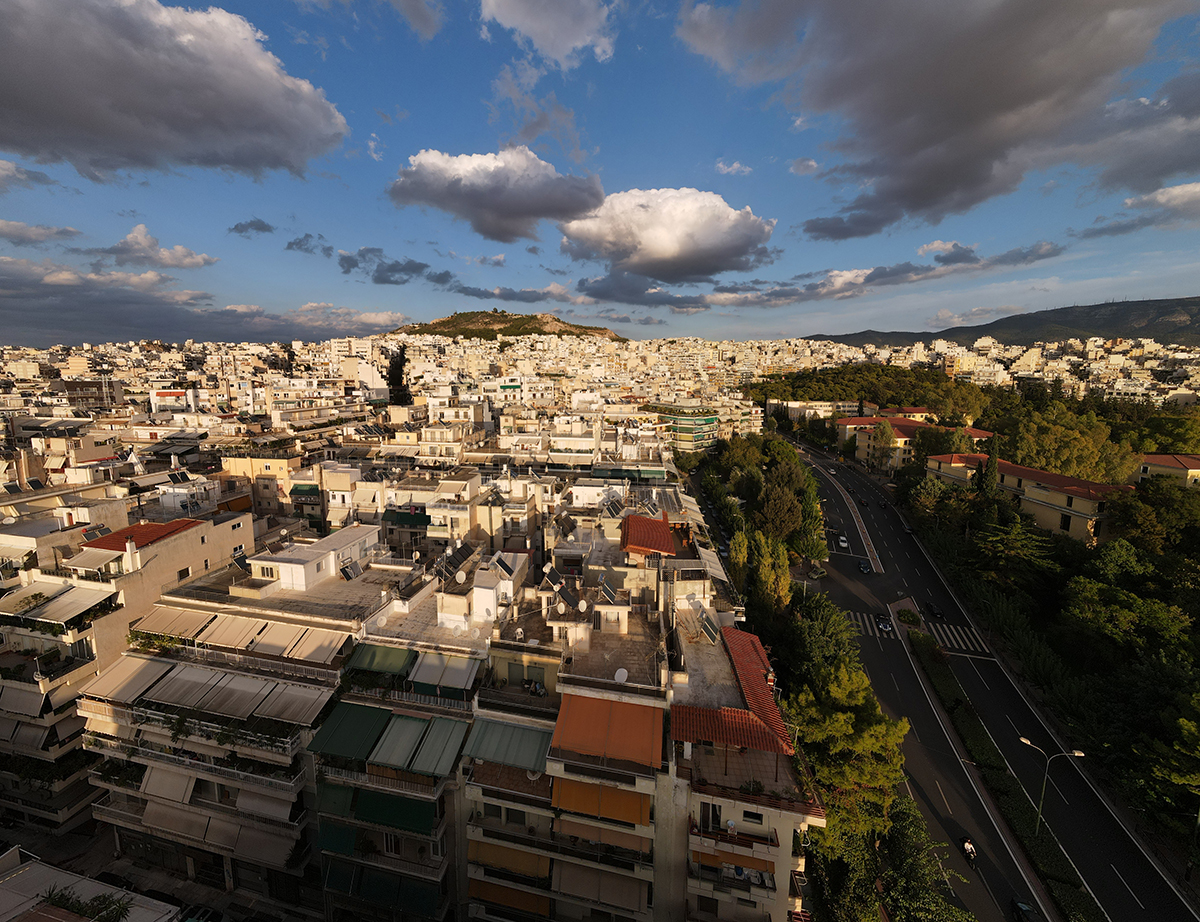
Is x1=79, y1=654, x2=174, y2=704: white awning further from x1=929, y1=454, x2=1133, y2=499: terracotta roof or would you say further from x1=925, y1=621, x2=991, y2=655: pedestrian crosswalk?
x1=929, y1=454, x2=1133, y2=499: terracotta roof

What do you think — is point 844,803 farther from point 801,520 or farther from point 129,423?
point 129,423

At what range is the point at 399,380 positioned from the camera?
112438mm

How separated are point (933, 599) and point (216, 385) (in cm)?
10185

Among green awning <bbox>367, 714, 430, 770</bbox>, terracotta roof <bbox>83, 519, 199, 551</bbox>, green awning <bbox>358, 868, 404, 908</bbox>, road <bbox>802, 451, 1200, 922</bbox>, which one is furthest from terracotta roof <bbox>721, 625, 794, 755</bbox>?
terracotta roof <bbox>83, 519, 199, 551</bbox>

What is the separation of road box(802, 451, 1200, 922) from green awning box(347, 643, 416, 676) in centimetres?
2148

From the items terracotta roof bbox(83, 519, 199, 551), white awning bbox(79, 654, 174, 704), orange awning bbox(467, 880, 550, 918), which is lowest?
orange awning bbox(467, 880, 550, 918)

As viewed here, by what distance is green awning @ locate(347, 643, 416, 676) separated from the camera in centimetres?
1588

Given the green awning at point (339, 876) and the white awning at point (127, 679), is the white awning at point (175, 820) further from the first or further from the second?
the green awning at point (339, 876)

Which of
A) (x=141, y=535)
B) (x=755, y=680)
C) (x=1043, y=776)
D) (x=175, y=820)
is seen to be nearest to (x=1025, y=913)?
(x=1043, y=776)

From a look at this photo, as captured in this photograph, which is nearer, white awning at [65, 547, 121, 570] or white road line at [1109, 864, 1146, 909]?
white road line at [1109, 864, 1146, 909]

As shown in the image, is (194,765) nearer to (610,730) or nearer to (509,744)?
(509,744)

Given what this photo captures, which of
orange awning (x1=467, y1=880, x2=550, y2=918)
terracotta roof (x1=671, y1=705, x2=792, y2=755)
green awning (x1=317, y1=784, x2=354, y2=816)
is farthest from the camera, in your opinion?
green awning (x1=317, y1=784, x2=354, y2=816)

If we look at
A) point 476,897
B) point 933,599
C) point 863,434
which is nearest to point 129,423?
point 476,897

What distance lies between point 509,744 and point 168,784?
39.9ft
